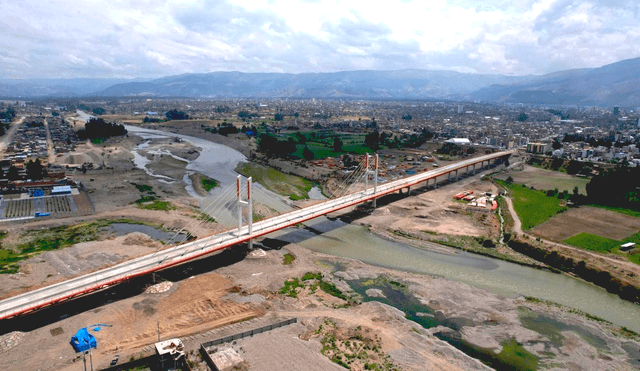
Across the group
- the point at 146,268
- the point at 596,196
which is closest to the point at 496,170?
the point at 596,196

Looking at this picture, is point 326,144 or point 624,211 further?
point 326,144

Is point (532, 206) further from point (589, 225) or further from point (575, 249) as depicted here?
point (575, 249)

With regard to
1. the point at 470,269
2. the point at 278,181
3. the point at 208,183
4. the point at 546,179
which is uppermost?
the point at 546,179

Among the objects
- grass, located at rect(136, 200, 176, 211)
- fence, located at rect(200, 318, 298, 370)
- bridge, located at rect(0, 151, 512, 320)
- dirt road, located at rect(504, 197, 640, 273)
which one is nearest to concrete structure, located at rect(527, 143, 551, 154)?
dirt road, located at rect(504, 197, 640, 273)

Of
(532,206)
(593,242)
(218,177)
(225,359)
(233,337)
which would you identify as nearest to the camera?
(225,359)

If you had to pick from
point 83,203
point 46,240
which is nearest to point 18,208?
point 83,203

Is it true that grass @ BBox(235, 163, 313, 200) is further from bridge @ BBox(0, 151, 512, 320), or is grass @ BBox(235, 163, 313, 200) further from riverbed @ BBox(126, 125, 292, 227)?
bridge @ BBox(0, 151, 512, 320)

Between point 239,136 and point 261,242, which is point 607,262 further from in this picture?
point 239,136
